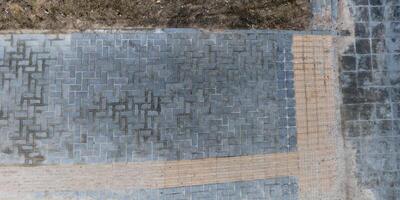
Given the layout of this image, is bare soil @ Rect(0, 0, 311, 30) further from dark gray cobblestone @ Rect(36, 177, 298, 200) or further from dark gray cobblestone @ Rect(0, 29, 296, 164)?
dark gray cobblestone @ Rect(36, 177, 298, 200)

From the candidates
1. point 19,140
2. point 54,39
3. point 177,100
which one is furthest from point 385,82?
point 19,140

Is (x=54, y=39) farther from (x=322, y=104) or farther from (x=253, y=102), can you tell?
(x=322, y=104)

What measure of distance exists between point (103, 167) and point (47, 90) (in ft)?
4.66

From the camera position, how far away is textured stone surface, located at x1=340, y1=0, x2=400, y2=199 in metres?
7.73

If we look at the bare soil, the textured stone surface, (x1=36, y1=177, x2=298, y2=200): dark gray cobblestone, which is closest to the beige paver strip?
(x1=36, y1=177, x2=298, y2=200): dark gray cobblestone

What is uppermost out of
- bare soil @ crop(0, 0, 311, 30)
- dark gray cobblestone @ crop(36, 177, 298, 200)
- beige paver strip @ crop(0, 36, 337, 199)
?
bare soil @ crop(0, 0, 311, 30)

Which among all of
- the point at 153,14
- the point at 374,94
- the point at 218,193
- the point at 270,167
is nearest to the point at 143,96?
the point at 153,14

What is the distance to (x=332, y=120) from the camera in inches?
304

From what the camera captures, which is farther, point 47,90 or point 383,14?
point 383,14

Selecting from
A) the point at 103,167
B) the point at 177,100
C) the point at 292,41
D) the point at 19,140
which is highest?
the point at 292,41

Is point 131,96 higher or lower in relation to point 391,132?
higher

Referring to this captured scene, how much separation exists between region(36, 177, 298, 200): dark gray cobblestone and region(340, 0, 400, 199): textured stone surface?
4.09 ft

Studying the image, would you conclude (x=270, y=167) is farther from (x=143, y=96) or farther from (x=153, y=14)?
(x=153, y=14)

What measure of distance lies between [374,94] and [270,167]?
6.85 feet
